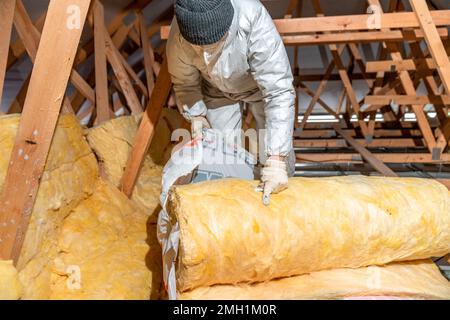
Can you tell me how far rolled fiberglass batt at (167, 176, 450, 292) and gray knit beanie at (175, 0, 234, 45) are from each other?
600 mm

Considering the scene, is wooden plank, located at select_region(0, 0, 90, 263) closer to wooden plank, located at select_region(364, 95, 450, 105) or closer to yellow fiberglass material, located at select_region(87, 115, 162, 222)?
yellow fiberglass material, located at select_region(87, 115, 162, 222)

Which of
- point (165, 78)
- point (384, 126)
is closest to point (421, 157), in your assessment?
point (384, 126)

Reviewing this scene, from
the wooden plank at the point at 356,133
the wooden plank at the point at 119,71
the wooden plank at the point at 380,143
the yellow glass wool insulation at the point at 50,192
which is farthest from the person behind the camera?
the wooden plank at the point at 356,133

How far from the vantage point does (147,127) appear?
89.7 inches

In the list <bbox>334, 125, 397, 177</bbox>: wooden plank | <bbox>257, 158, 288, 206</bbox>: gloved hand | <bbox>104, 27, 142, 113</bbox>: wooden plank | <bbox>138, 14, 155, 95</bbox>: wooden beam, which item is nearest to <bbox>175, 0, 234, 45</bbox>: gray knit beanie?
<bbox>257, 158, 288, 206</bbox>: gloved hand

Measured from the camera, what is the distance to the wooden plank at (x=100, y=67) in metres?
2.79

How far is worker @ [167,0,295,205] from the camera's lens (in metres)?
1.44

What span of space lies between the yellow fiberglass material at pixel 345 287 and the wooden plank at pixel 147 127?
3.77 ft

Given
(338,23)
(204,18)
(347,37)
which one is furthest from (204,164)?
(347,37)

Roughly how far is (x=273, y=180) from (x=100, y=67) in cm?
189

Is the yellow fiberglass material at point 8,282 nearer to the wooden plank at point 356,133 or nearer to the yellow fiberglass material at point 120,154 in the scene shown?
the yellow fiberglass material at point 120,154

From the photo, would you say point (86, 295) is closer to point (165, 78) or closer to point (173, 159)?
point (173, 159)

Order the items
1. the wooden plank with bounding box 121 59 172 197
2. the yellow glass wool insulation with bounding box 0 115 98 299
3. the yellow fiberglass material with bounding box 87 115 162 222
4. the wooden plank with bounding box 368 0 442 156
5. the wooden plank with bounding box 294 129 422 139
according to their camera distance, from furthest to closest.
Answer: the wooden plank with bounding box 294 129 422 139 < the wooden plank with bounding box 368 0 442 156 < the yellow fiberglass material with bounding box 87 115 162 222 < the wooden plank with bounding box 121 59 172 197 < the yellow glass wool insulation with bounding box 0 115 98 299

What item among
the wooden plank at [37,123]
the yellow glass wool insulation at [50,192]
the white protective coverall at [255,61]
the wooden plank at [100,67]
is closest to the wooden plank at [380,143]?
the wooden plank at [100,67]
